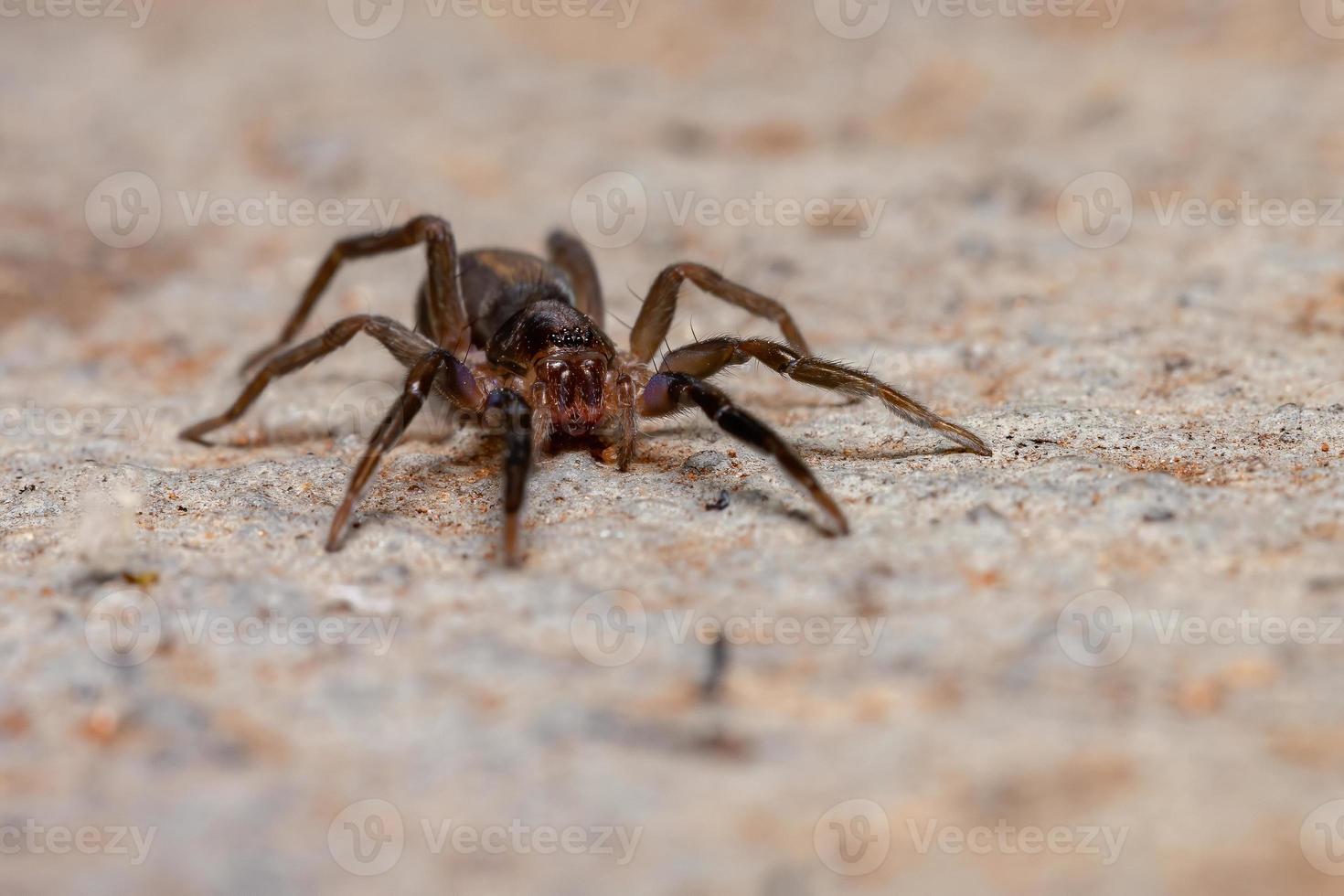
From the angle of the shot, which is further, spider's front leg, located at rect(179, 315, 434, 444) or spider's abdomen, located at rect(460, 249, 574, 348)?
spider's abdomen, located at rect(460, 249, 574, 348)

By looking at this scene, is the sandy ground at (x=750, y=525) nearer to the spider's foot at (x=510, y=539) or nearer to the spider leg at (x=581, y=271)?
the spider's foot at (x=510, y=539)

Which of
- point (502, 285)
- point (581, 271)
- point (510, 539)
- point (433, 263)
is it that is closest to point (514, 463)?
point (510, 539)

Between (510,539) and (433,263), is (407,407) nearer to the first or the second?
(510,539)

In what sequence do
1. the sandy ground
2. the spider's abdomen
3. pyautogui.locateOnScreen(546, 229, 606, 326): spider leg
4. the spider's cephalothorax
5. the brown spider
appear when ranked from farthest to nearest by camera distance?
pyautogui.locateOnScreen(546, 229, 606, 326): spider leg
the spider's abdomen
the spider's cephalothorax
the brown spider
the sandy ground

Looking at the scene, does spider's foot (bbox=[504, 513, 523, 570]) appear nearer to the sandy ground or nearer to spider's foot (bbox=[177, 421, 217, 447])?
the sandy ground

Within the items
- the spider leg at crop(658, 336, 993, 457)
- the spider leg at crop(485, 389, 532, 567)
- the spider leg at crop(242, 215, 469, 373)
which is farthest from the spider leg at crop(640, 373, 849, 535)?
the spider leg at crop(242, 215, 469, 373)

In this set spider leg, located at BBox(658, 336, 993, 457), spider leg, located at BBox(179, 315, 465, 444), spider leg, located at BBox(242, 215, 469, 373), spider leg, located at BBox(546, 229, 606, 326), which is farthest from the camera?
spider leg, located at BBox(546, 229, 606, 326)

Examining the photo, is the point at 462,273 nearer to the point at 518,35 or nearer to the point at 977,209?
the point at 977,209

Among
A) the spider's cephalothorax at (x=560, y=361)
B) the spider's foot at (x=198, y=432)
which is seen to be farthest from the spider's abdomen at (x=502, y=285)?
the spider's foot at (x=198, y=432)

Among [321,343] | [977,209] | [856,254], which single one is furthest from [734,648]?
[977,209]
